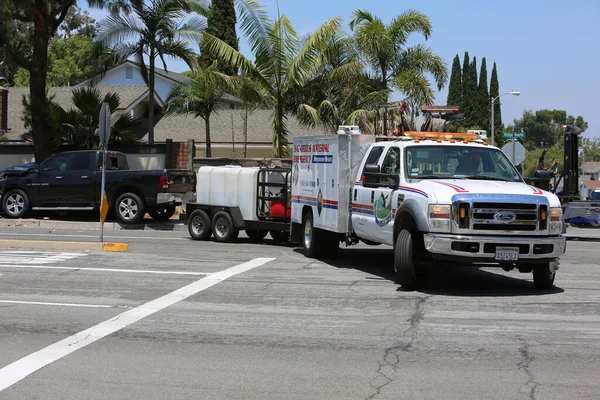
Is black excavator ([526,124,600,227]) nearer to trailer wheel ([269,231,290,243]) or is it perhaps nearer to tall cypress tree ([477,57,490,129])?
trailer wheel ([269,231,290,243])

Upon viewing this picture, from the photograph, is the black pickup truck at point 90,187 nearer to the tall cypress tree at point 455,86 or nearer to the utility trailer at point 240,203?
the utility trailer at point 240,203

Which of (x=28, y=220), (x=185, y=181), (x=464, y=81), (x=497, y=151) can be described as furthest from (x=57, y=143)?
(x=464, y=81)

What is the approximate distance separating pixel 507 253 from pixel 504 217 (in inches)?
18.6

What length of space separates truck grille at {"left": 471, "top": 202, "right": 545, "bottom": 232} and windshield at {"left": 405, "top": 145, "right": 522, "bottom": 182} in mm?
1229

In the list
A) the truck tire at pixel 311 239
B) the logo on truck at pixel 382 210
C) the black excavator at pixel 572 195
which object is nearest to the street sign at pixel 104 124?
the truck tire at pixel 311 239

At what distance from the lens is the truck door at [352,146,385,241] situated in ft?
43.0

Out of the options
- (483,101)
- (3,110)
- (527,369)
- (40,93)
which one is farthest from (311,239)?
(483,101)

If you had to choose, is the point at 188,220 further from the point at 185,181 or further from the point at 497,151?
the point at 497,151

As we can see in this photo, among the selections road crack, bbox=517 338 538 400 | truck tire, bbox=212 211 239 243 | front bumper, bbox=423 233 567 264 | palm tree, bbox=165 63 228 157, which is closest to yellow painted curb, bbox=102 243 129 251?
truck tire, bbox=212 211 239 243

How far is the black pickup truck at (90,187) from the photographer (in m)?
22.4

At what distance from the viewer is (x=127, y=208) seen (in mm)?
22641

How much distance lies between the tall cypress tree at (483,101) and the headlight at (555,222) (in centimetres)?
5649

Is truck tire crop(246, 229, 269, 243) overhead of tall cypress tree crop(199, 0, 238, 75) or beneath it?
beneath

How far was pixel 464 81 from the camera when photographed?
225 ft
